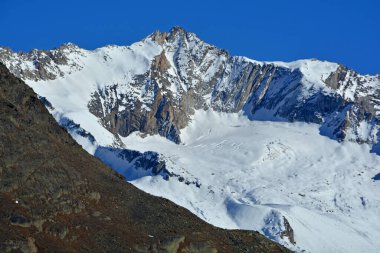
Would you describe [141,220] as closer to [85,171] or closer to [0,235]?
[85,171]

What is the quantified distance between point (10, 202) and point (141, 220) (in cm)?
1404

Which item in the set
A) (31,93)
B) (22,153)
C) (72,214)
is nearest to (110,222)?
(72,214)

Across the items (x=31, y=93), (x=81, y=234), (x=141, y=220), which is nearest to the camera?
(x=81, y=234)

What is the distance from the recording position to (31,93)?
11912 cm

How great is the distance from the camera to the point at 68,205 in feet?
353

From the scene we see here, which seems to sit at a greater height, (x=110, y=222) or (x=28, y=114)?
(x=28, y=114)

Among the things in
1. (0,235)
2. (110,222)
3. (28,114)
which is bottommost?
(0,235)

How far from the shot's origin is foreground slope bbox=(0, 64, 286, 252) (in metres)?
103

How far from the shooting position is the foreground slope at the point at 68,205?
10306 centimetres

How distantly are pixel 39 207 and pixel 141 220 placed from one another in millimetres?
11266

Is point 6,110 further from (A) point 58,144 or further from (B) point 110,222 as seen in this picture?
(B) point 110,222

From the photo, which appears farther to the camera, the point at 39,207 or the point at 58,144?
the point at 58,144

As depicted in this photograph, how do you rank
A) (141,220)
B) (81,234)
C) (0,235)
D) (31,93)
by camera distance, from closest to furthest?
(0,235) < (81,234) < (141,220) < (31,93)

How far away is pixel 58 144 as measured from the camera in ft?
381
